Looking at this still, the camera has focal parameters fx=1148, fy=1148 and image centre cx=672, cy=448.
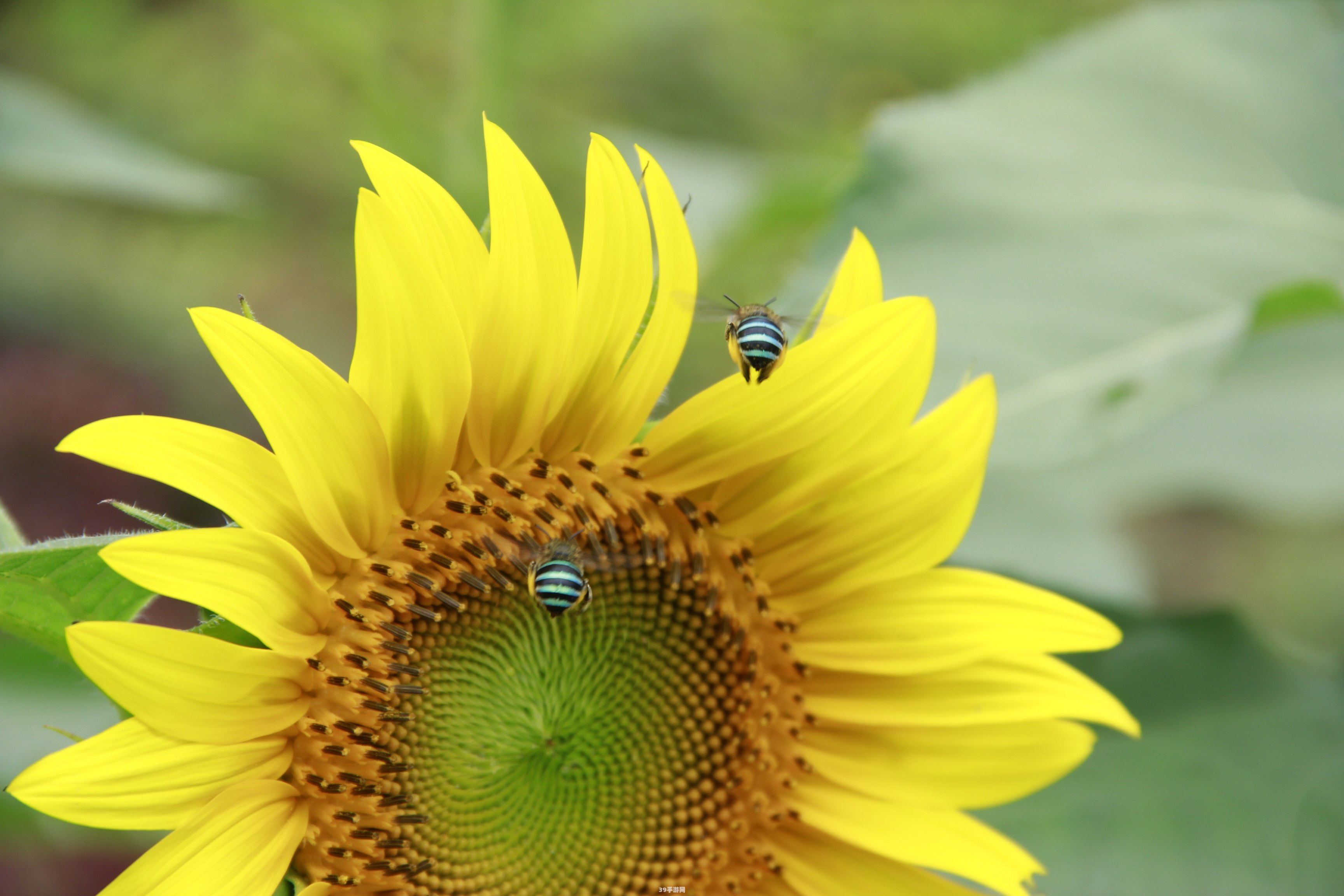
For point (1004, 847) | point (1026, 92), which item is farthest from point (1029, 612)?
point (1026, 92)

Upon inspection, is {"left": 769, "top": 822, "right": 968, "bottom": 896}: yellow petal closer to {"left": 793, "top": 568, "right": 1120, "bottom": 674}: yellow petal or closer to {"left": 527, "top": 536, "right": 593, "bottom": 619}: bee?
{"left": 793, "top": 568, "right": 1120, "bottom": 674}: yellow petal

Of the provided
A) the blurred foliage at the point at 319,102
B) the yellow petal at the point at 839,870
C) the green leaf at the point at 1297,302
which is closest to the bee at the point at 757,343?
the yellow petal at the point at 839,870

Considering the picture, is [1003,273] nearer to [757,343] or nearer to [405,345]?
[757,343]

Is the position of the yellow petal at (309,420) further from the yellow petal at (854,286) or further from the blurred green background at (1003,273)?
the yellow petal at (854,286)

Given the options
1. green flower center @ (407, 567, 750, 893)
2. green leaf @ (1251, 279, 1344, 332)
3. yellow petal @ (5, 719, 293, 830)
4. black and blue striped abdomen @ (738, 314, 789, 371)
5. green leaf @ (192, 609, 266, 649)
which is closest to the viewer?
yellow petal @ (5, 719, 293, 830)

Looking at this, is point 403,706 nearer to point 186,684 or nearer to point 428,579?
point 428,579

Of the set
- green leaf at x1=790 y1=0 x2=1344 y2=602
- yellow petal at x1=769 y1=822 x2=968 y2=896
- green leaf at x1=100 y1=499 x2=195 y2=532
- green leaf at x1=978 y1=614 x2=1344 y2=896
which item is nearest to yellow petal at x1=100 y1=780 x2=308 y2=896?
green leaf at x1=100 y1=499 x2=195 y2=532
